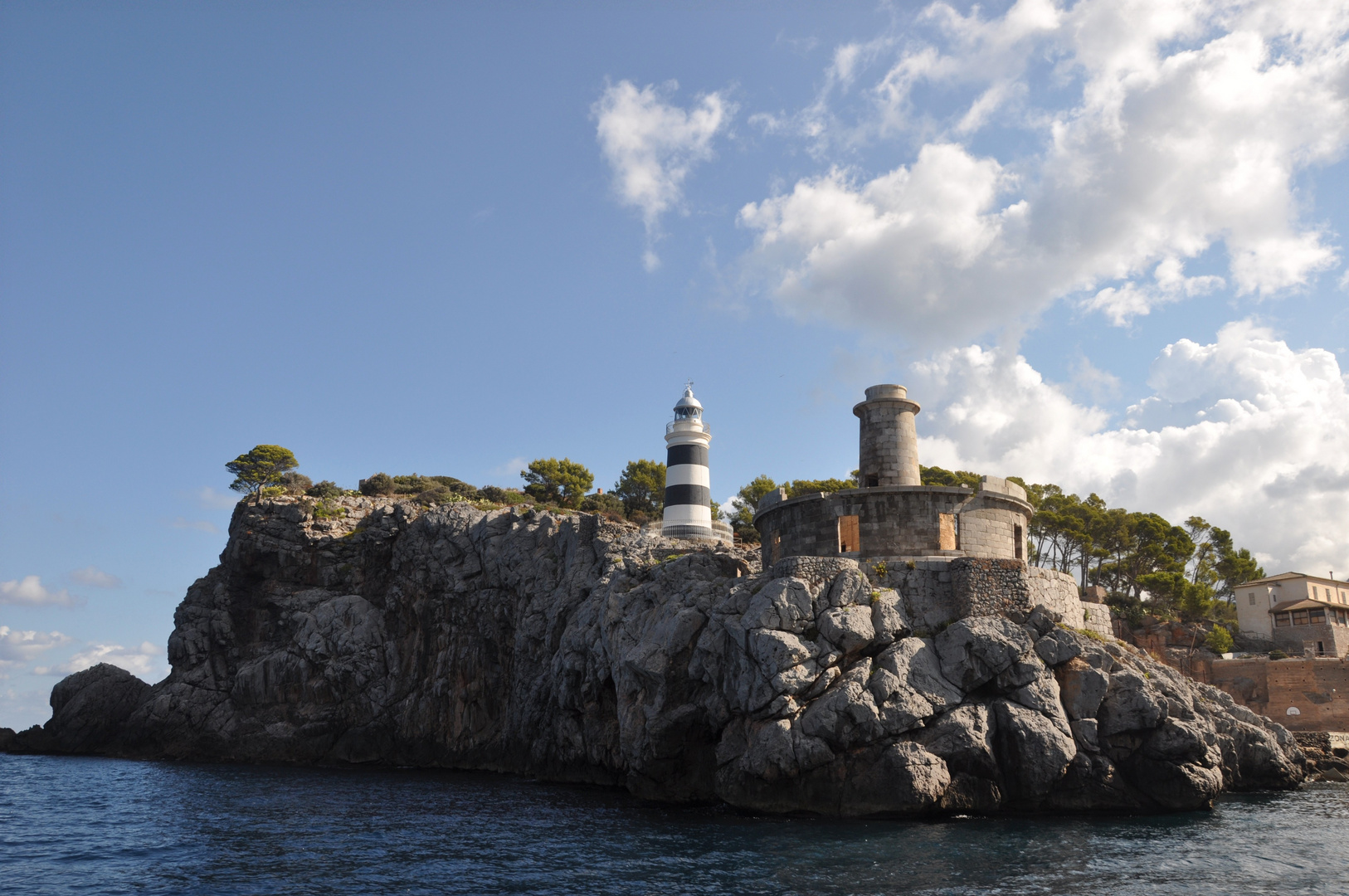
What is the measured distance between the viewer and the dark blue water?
15859mm

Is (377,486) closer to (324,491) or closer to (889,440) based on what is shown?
(324,491)

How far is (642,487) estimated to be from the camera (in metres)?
66.4

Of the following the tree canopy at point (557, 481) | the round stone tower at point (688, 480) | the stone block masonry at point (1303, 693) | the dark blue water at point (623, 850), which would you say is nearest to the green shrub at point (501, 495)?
the tree canopy at point (557, 481)

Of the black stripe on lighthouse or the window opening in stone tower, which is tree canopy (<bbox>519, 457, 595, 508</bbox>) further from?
the window opening in stone tower

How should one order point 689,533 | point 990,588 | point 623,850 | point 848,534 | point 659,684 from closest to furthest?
point 623,850 < point 990,588 < point 659,684 < point 848,534 < point 689,533

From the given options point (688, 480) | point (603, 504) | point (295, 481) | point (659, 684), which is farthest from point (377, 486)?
Answer: point (659, 684)

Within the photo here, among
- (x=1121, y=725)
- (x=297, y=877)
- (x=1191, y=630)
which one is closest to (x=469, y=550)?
(x=297, y=877)

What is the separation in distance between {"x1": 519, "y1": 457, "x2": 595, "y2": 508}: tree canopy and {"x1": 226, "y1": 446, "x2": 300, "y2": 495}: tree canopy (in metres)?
17.1

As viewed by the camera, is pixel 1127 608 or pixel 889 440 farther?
pixel 1127 608

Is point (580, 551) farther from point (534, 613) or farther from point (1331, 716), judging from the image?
point (1331, 716)

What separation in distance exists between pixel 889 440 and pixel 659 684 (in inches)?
458

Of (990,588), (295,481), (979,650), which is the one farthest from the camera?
(295,481)

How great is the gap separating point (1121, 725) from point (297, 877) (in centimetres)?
2016

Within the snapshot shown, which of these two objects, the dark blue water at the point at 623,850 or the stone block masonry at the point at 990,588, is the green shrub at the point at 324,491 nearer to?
the dark blue water at the point at 623,850
